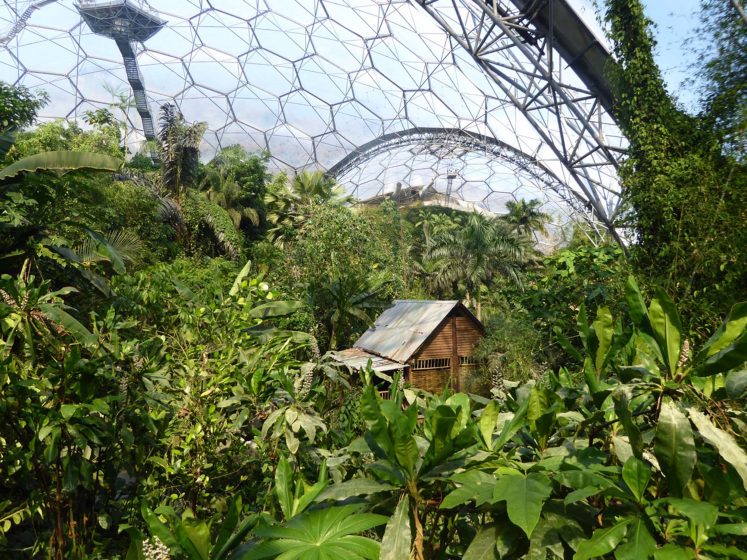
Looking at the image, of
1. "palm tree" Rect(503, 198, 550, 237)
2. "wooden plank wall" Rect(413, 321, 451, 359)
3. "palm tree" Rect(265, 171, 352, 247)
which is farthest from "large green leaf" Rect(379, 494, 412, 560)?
"palm tree" Rect(503, 198, 550, 237)

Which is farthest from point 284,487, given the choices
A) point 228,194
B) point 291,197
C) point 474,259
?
point 291,197

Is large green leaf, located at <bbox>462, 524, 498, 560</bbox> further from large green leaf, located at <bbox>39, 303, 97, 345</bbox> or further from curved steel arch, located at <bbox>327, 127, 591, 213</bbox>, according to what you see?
curved steel arch, located at <bbox>327, 127, 591, 213</bbox>

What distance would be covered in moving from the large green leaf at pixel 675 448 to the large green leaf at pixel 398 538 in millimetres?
729

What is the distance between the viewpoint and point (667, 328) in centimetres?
146

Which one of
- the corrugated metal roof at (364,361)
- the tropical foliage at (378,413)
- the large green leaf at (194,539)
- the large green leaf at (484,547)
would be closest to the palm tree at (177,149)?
the corrugated metal roof at (364,361)

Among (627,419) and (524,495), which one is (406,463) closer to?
(524,495)

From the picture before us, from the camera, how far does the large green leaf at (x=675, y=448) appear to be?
4.25 ft

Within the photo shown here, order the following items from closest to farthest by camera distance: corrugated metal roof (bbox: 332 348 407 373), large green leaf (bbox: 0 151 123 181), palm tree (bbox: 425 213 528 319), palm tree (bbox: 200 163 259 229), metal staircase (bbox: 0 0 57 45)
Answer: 1. large green leaf (bbox: 0 151 123 181)
2. corrugated metal roof (bbox: 332 348 407 373)
3. palm tree (bbox: 425 213 528 319)
4. palm tree (bbox: 200 163 259 229)
5. metal staircase (bbox: 0 0 57 45)

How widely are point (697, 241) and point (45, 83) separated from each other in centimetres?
4316

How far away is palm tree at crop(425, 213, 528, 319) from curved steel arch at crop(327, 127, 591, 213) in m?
8.12

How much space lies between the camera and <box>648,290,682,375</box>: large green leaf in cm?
145

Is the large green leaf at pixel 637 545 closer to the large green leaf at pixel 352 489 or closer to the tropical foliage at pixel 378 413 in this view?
the tropical foliage at pixel 378 413

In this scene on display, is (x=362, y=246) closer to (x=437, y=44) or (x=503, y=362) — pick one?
(x=503, y=362)

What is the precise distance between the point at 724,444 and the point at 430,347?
12.9 m
